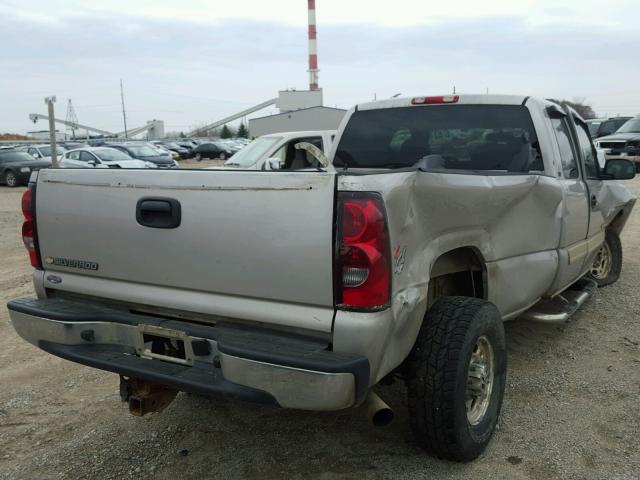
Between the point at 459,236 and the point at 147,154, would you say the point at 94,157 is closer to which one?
the point at 147,154

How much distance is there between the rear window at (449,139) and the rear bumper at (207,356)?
1954 mm

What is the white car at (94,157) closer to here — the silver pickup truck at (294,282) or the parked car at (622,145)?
the parked car at (622,145)

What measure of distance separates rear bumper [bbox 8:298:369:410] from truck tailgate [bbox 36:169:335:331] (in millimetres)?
107

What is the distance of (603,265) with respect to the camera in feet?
21.0

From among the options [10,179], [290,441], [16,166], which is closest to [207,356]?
[290,441]

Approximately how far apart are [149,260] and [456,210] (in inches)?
59.3

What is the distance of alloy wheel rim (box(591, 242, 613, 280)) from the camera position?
6.36m

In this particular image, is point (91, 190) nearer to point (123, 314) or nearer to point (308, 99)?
A: point (123, 314)

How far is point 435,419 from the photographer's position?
277 cm

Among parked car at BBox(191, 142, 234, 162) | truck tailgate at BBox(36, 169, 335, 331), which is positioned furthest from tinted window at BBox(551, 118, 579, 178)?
parked car at BBox(191, 142, 234, 162)

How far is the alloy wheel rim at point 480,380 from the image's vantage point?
3.01 metres

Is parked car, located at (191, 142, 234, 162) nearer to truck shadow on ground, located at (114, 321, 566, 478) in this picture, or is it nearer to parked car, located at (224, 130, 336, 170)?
parked car, located at (224, 130, 336, 170)

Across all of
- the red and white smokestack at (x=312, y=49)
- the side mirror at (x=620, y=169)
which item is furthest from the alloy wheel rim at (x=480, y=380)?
the red and white smokestack at (x=312, y=49)

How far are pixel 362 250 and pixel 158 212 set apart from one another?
101 cm
